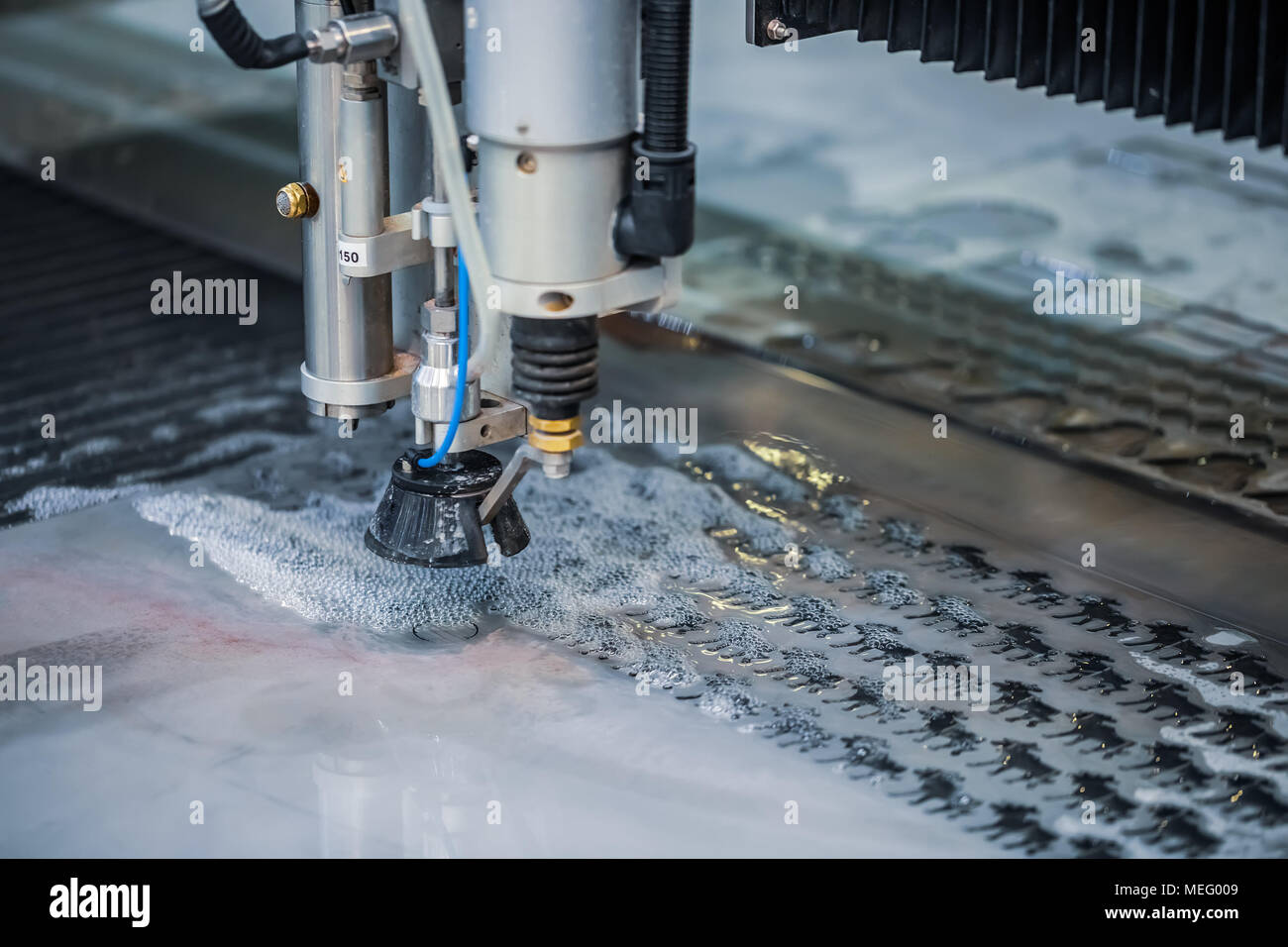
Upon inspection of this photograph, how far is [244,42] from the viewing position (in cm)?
144

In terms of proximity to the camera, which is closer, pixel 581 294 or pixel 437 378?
pixel 581 294

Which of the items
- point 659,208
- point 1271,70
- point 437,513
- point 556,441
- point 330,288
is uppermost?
point 1271,70

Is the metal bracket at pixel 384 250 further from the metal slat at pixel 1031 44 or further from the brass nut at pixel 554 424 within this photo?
the metal slat at pixel 1031 44

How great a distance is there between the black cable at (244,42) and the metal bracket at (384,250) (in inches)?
7.5

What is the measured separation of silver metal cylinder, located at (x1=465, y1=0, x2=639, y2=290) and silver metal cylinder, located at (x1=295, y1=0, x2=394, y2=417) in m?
0.19

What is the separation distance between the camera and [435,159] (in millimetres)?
1560

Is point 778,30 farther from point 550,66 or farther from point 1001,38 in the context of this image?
point 550,66

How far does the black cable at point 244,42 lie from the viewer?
141 cm

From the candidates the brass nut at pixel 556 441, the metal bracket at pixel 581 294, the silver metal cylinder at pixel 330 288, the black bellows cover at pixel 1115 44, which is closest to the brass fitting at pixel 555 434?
the brass nut at pixel 556 441

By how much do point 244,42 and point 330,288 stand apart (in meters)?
0.30

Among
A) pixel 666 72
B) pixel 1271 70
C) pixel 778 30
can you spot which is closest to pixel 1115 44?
pixel 1271 70
